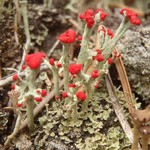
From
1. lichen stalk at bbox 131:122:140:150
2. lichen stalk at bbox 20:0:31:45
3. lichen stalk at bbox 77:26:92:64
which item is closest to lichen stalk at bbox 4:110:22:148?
lichen stalk at bbox 77:26:92:64

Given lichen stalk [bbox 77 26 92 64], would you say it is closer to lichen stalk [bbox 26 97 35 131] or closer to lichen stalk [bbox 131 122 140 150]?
lichen stalk [bbox 26 97 35 131]

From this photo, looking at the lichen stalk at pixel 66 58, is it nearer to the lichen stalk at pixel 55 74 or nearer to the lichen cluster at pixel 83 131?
the lichen stalk at pixel 55 74

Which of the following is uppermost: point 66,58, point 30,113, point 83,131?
point 66,58

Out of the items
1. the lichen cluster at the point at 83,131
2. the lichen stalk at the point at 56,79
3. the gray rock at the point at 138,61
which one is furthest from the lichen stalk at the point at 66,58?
the gray rock at the point at 138,61

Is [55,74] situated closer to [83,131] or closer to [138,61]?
[83,131]

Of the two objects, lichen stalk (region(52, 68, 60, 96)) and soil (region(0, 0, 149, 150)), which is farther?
soil (region(0, 0, 149, 150))

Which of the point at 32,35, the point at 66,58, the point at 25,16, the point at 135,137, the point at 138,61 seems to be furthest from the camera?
the point at 32,35

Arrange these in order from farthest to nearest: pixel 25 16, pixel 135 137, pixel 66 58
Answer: pixel 25 16, pixel 66 58, pixel 135 137

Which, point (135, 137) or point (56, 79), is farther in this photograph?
point (56, 79)

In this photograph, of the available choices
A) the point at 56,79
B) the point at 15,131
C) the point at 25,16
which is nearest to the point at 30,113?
the point at 15,131
